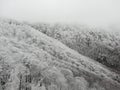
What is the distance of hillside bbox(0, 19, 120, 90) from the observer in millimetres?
78900

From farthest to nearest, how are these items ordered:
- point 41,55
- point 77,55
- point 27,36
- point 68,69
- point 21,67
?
point 27,36
point 77,55
point 41,55
point 68,69
point 21,67

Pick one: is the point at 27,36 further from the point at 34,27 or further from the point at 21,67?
the point at 21,67

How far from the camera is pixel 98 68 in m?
111

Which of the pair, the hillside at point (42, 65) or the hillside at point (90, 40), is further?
the hillside at point (90, 40)

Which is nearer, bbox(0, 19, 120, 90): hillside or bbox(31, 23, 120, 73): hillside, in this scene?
bbox(0, 19, 120, 90): hillside

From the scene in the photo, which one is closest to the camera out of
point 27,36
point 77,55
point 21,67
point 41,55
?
point 21,67

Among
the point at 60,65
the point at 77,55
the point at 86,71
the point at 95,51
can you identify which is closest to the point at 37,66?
the point at 60,65

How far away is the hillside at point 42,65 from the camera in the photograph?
78.9 metres

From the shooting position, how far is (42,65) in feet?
310

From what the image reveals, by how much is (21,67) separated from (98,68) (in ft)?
115

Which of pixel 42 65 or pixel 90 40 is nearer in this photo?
pixel 42 65

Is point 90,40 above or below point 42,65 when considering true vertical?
above

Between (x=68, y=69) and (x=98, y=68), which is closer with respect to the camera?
(x=68, y=69)

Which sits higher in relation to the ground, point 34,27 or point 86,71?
point 34,27
